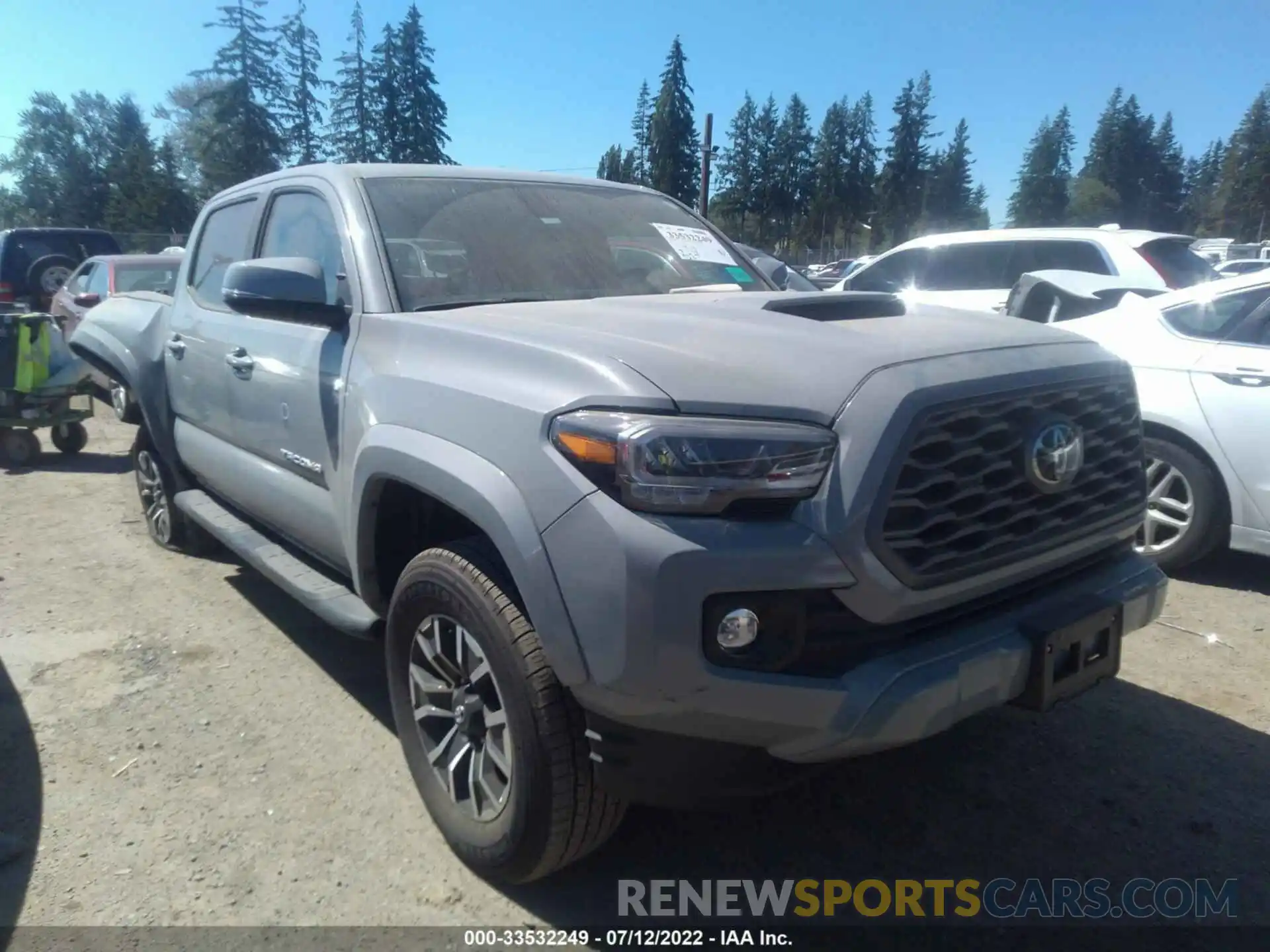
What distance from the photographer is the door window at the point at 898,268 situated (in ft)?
30.7

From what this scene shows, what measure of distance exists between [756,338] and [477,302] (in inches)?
42.2

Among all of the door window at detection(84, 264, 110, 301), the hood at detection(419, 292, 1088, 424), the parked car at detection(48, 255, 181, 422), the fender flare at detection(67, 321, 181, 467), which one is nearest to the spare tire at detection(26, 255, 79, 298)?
the parked car at detection(48, 255, 181, 422)

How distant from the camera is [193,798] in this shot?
9.76 feet

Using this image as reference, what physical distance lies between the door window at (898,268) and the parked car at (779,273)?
505 cm

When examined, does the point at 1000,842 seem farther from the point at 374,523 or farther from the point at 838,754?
the point at 374,523

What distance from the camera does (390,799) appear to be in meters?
2.97

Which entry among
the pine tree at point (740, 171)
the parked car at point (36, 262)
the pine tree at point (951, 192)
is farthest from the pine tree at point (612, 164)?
the parked car at point (36, 262)

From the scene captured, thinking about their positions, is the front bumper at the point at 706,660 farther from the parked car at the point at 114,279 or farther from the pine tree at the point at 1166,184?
the pine tree at the point at 1166,184

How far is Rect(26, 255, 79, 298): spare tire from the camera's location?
50.3ft

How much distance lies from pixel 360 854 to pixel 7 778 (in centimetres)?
133

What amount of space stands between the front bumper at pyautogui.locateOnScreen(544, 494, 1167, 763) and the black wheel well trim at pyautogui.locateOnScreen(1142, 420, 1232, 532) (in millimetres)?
3105

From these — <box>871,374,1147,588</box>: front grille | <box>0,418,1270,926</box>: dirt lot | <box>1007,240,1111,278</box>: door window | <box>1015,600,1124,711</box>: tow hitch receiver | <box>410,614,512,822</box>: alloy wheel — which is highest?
<box>1007,240,1111,278</box>: door window

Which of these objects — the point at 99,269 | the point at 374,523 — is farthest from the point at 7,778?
the point at 99,269

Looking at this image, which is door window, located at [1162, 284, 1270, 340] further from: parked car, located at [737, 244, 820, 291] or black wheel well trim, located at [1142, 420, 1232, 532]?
parked car, located at [737, 244, 820, 291]
